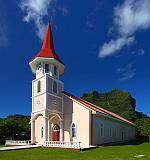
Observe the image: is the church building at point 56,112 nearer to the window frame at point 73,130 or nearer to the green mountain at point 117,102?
the window frame at point 73,130

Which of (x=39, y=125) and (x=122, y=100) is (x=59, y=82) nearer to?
(x=39, y=125)

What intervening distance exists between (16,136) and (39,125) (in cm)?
759

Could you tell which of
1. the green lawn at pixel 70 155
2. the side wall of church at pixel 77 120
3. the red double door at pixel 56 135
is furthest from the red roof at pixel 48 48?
the green lawn at pixel 70 155

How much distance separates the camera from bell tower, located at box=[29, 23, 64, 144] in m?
29.2

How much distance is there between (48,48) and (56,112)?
25.6 ft

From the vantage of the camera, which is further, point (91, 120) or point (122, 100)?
point (122, 100)

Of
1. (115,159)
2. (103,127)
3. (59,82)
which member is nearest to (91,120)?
(103,127)

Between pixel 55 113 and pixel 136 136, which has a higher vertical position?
pixel 55 113

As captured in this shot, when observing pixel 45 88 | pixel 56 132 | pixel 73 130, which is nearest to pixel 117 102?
pixel 56 132

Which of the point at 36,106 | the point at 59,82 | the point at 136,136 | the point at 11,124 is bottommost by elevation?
the point at 136,136

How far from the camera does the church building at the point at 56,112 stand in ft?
93.5

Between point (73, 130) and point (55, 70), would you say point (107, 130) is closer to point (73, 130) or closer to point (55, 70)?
point (73, 130)

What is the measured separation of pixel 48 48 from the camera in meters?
32.5

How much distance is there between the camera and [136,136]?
170ft
